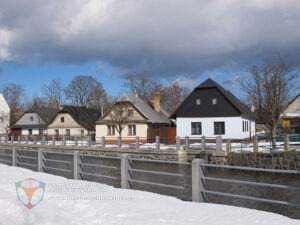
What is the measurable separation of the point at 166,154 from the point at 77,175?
1916 centimetres

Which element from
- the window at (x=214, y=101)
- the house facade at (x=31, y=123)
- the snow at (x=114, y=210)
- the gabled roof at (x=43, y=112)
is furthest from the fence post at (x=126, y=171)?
the gabled roof at (x=43, y=112)

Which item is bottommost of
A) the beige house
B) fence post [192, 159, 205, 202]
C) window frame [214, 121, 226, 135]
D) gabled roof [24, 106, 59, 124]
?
fence post [192, 159, 205, 202]

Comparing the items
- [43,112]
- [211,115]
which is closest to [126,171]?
[211,115]

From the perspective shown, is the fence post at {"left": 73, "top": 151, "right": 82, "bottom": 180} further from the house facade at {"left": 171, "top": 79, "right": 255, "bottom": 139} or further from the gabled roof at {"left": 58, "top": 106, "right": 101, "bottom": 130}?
the gabled roof at {"left": 58, "top": 106, "right": 101, "bottom": 130}

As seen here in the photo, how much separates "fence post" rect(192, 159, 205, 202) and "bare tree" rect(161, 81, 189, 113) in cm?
8478

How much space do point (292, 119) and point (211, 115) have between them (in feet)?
32.1

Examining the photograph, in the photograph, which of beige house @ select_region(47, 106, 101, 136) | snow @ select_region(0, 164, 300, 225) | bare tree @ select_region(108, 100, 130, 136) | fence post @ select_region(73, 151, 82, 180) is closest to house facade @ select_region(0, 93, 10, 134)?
beige house @ select_region(47, 106, 101, 136)

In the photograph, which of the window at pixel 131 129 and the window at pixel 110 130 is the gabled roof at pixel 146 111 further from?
the window at pixel 110 130

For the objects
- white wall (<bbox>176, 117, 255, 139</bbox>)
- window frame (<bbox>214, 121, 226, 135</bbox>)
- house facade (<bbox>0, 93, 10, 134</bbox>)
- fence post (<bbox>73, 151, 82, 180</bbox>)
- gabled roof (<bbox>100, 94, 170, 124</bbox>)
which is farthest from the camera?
house facade (<bbox>0, 93, 10, 134</bbox>)

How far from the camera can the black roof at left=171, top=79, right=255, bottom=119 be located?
45875 mm

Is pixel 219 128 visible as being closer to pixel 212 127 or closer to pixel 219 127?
pixel 219 127

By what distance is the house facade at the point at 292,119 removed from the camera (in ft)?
147

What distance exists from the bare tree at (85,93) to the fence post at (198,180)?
85.3 metres

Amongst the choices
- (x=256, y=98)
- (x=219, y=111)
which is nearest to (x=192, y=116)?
(x=219, y=111)
